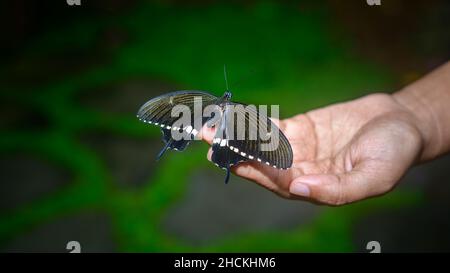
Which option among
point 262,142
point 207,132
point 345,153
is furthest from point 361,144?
point 207,132

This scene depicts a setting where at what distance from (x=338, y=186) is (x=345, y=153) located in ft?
0.72

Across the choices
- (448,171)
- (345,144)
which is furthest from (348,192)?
(448,171)

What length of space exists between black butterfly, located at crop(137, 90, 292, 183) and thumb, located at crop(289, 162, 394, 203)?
0.23ft

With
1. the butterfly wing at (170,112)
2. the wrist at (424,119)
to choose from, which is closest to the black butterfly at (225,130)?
the butterfly wing at (170,112)

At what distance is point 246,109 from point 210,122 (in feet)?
0.47

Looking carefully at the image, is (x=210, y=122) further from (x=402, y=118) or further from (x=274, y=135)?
(x=402, y=118)

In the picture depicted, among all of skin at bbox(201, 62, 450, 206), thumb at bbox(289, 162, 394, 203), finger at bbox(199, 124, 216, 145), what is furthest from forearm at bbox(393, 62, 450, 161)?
finger at bbox(199, 124, 216, 145)

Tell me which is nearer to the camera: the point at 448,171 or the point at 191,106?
the point at 191,106

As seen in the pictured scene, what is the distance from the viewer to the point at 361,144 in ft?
4.23

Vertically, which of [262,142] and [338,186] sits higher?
[262,142]

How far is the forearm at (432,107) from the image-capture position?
1541 mm

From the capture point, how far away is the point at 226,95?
1.30 meters

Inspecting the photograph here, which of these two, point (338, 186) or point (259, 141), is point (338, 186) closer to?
point (338, 186)

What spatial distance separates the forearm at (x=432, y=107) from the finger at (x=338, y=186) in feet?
1.43
